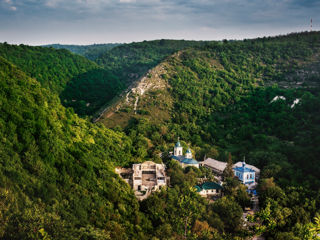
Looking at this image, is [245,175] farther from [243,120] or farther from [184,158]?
[243,120]

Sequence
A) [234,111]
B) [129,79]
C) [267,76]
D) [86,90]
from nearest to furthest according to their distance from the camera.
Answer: [234,111], [267,76], [86,90], [129,79]

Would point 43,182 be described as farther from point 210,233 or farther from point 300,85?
point 300,85

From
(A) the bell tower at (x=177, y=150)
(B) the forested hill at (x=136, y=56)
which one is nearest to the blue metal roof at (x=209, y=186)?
(A) the bell tower at (x=177, y=150)

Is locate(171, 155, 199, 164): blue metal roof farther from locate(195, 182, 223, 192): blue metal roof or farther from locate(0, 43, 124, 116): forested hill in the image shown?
locate(0, 43, 124, 116): forested hill

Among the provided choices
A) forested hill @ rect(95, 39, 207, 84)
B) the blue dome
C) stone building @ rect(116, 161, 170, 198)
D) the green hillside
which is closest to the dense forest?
the green hillside

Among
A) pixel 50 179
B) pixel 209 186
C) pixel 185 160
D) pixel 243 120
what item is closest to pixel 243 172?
pixel 209 186

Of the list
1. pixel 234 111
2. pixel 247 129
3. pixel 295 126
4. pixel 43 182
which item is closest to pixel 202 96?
pixel 234 111
